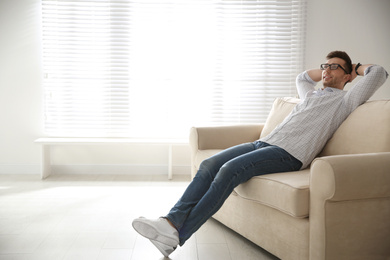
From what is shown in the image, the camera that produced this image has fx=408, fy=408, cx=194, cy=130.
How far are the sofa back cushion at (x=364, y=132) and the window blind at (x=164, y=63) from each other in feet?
6.96

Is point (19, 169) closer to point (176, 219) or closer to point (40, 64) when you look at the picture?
point (40, 64)

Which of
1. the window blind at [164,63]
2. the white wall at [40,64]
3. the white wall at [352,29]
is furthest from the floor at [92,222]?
the white wall at [352,29]

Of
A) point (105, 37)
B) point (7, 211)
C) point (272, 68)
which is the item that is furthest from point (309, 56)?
point (7, 211)

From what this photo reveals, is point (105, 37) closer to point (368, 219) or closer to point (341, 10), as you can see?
point (341, 10)

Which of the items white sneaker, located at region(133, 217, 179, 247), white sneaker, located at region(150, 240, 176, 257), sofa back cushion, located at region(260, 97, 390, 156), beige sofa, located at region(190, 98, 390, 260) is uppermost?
sofa back cushion, located at region(260, 97, 390, 156)

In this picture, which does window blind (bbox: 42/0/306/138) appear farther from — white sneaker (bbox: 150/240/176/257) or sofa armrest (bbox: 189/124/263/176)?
white sneaker (bbox: 150/240/176/257)

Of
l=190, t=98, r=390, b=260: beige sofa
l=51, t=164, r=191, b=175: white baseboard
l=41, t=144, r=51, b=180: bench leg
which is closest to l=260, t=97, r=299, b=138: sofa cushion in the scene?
l=190, t=98, r=390, b=260: beige sofa

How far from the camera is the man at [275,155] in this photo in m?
2.11

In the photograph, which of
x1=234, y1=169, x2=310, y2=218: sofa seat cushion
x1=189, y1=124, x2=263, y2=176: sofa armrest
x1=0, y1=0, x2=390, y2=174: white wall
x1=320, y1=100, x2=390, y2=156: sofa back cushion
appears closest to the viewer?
x1=234, y1=169, x2=310, y2=218: sofa seat cushion

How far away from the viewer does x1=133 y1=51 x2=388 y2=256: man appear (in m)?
2.11

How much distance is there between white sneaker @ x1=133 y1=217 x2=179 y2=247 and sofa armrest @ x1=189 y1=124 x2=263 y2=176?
3.36ft

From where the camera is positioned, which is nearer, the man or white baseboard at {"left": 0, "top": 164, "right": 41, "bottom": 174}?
the man

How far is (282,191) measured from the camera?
199 centimetres

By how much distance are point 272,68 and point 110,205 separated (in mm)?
2340
